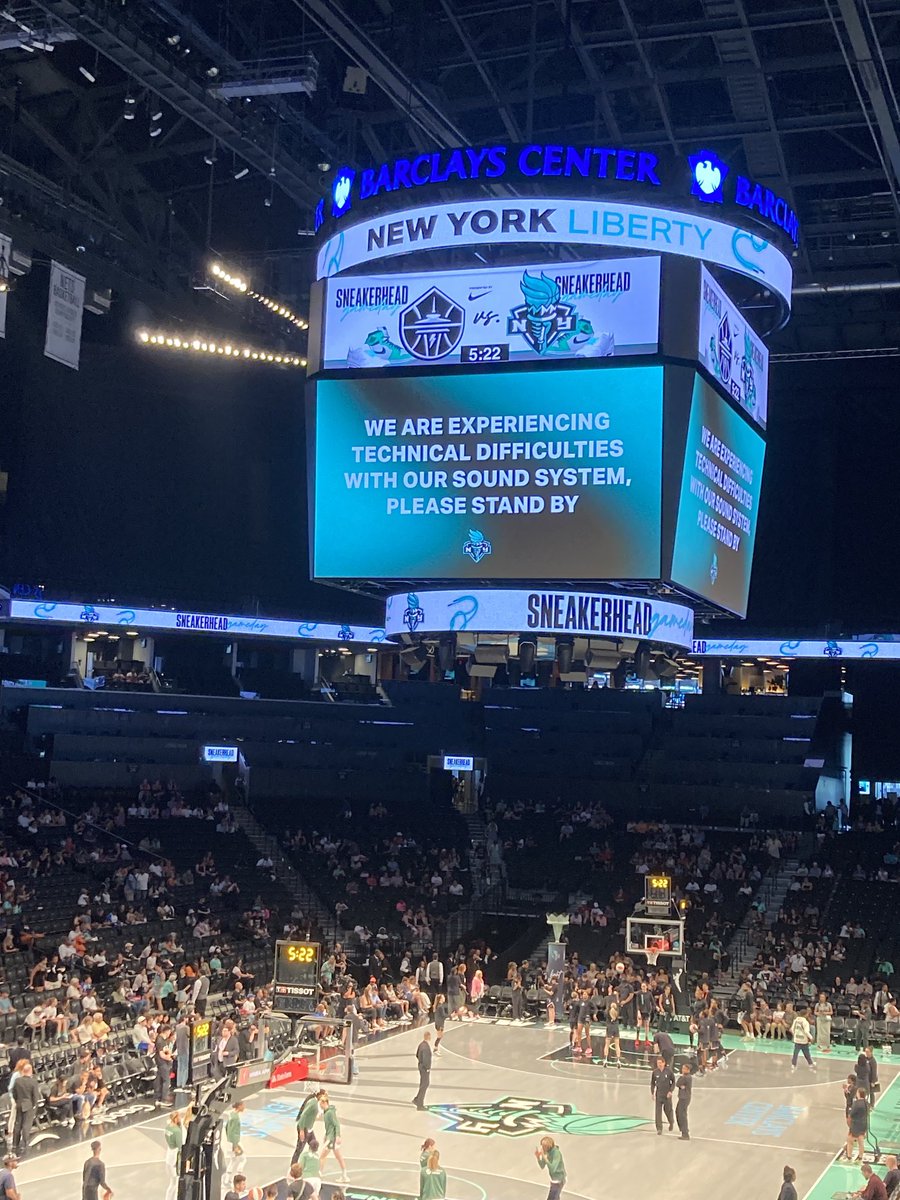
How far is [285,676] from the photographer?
48.3 metres

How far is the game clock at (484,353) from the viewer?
23156 mm

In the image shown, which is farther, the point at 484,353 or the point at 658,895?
the point at 658,895

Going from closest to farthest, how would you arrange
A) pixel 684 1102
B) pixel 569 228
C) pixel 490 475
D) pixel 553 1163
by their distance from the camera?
pixel 553 1163 < pixel 684 1102 < pixel 569 228 < pixel 490 475

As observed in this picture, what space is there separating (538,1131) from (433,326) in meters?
13.0

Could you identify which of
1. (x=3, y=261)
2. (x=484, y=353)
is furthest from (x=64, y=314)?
(x=484, y=353)

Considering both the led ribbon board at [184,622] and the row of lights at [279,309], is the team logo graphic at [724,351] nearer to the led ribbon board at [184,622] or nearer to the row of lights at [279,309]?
the row of lights at [279,309]

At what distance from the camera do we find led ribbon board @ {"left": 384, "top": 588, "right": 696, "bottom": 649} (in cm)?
2312

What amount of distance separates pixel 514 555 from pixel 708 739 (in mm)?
25075

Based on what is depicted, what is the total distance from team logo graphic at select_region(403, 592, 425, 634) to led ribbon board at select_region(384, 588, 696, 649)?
2cm

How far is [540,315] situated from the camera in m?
23.0

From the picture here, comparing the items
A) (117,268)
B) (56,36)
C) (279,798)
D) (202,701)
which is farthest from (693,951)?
(56,36)

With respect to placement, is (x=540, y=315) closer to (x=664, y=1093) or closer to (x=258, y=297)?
(x=664, y=1093)

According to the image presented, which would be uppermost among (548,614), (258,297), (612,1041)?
(258,297)

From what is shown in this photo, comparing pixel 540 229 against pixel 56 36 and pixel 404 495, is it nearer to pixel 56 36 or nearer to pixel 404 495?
pixel 404 495
